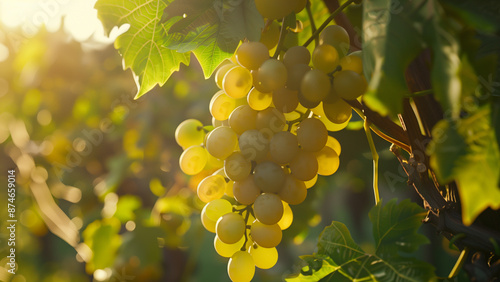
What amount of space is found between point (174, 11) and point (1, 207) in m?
2.13

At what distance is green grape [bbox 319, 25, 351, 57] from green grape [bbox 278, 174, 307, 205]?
0.52 feet

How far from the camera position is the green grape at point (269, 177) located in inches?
16.9

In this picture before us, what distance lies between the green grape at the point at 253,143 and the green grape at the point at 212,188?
0.24 feet

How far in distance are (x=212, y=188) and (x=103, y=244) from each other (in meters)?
0.96

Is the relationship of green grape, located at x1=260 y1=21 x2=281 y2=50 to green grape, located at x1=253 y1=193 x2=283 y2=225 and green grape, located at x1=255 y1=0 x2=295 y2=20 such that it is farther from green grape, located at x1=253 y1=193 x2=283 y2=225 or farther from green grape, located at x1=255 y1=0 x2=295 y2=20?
green grape, located at x1=253 y1=193 x2=283 y2=225

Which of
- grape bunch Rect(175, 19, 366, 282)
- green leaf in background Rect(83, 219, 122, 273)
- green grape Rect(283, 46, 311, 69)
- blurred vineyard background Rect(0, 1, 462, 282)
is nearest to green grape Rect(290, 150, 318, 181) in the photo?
grape bunch Rect(175, 19, 366, 282)

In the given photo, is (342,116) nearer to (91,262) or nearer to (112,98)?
(91,262)

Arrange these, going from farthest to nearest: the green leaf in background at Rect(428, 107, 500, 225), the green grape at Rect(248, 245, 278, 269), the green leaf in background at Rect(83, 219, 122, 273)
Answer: the green leaf in background at Rect(83, 219, 122, 273)
the green grape at Rect(248, 245, 278, 269)
the green leaf in background at Rect(428, 107, 500, 225)

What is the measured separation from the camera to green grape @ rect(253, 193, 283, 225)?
418 millimetres

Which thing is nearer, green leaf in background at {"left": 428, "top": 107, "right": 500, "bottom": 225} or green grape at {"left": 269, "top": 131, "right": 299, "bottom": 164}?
green leaf in background at {"left": 428, "top": 107, "right": 500, "bottom": 225}

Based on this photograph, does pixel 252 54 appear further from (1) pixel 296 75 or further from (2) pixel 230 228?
(2) pixel 230 228

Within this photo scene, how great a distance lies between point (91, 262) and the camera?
1.27 meters

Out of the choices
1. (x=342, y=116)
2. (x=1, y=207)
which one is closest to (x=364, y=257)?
(x=342, y=116)

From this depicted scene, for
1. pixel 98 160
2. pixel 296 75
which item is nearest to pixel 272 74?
pixel 296 75
